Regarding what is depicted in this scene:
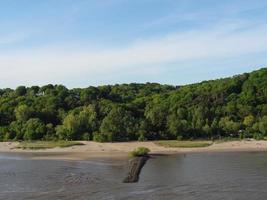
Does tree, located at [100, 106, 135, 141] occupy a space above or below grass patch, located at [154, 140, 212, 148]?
above

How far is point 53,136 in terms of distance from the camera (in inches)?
4365

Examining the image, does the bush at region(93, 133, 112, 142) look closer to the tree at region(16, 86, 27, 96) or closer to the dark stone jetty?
the dark stone jetty

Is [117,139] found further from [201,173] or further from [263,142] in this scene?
[201,173]

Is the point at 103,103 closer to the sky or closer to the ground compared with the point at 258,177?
closer to the sky

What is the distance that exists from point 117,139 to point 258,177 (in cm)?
5131

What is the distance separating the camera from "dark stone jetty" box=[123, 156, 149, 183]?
55.7 metres

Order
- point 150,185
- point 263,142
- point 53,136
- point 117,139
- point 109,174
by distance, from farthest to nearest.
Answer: point 53,136, point 117,139, point 263,142, point 109,174, point 150,185

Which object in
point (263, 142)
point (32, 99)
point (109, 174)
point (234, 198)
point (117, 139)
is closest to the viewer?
point (234, 198)

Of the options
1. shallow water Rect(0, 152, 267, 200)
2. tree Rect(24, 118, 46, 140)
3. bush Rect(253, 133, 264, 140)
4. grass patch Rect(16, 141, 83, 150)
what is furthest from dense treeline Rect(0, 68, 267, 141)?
shallow water Rect(0, 152, 267, 200)

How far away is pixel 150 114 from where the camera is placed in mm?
113000

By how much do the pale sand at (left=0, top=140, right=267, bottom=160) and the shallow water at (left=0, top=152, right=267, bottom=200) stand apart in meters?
7.70

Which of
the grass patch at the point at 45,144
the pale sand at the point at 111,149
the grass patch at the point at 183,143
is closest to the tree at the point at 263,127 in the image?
the pale sand at the point at 111,149

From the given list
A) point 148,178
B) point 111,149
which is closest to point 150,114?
point 111,149

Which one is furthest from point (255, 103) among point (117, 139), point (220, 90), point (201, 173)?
point (201, 173)
